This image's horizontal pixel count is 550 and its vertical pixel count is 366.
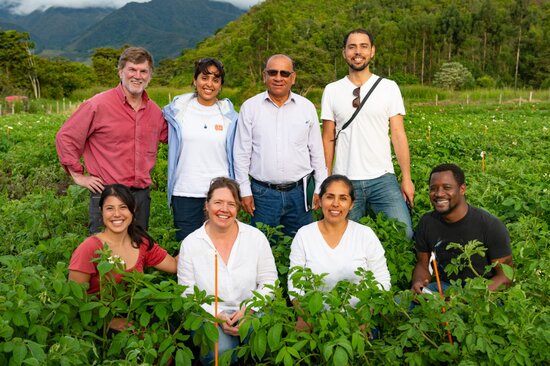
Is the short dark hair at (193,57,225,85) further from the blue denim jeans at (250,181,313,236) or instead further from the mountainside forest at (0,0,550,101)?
the mountainside forest at (0,0,550,101)

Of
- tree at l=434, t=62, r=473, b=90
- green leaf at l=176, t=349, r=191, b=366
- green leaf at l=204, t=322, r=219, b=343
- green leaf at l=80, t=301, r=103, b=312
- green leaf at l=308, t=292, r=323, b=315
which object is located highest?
tree at l=434, t=62, r=473, b=90

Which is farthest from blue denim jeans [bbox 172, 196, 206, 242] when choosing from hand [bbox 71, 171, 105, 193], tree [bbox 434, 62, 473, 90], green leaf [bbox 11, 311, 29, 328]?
tree [bbox 434, 62, 473, 90]

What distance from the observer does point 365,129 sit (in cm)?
378

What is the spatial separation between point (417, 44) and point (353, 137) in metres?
53.7

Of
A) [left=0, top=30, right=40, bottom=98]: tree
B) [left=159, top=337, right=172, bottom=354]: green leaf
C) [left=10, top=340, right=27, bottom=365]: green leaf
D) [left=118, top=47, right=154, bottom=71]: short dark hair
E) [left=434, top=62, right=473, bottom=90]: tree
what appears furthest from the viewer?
[left=0, top=30, right=40, bottom=98]: tree

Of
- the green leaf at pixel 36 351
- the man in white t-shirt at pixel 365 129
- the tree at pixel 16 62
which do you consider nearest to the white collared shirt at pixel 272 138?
A: the man in white t-shirt at pixel 365 129

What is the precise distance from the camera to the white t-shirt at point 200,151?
3723 mm

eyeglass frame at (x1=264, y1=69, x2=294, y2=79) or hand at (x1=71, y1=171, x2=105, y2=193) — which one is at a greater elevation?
eyeglass frame at (x1=264, y1=69, x2=294, y2=79)

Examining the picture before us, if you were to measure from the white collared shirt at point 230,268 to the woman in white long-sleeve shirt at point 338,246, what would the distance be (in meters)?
0.20

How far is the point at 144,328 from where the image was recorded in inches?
108

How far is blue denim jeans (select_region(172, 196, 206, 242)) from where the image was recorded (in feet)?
12.6

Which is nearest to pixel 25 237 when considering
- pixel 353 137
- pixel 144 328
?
pixel 144 328

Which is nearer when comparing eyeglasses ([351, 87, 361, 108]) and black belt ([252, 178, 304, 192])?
eyeglasses ([351, 87, 361, 108])

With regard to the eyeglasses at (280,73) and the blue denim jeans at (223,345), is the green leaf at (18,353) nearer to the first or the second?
the blue denim jeans at (223,345)
